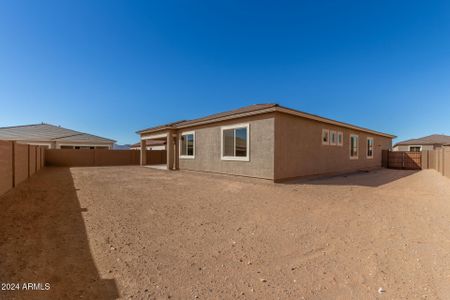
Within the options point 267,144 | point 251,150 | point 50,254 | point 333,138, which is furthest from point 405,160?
point 50,254

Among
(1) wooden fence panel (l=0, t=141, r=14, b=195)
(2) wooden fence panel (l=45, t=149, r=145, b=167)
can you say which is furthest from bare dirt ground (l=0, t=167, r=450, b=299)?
(2) wooden fence panel (l=45, t=149, r=145, b=167)

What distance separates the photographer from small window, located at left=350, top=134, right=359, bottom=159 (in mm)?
14195

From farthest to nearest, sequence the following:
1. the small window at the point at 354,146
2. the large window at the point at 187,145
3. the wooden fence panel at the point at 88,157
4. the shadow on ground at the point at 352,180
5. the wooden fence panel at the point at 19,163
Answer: the wooden fence panel at the point at 88,157 → the small window at the point at 354,146 → the large window at the point at 187,145 → the shadow on ground at the point at 352,180 → the wooden fence panel at the point at 19,163

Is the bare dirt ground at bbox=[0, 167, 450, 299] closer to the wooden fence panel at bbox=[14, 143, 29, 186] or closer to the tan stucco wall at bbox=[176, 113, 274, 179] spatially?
the wooden fence panel at bbox=[14, 143, 29, 186]

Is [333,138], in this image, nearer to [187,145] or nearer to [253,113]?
[253,113]

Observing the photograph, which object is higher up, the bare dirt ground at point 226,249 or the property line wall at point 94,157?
the property line wall at point 94,157

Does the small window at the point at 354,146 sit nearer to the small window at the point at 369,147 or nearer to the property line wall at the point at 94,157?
the small window at the point at 369,147

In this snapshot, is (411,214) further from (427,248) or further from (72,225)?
(72,225)

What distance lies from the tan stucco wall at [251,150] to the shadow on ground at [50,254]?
22.0ft

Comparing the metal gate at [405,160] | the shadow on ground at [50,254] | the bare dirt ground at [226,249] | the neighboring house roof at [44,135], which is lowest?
the bare dirt ground at [226,249]

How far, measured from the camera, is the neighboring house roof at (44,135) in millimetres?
22281

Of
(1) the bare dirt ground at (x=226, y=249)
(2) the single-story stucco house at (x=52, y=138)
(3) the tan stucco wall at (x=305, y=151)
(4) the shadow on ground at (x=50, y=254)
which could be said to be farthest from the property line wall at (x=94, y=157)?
(4) the shadow on ground at (x=50, y=254)

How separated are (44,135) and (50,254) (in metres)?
28.2

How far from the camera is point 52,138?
22656mm
